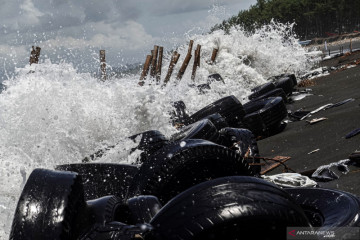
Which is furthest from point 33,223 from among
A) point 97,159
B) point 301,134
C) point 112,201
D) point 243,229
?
point 301,134

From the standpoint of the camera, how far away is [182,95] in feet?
41.4

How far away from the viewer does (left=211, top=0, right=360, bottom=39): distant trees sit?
88.9 meters

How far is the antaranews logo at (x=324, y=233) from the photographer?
225cm

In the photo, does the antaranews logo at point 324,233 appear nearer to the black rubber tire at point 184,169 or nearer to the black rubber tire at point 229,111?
the black rubber tire at point 184,169

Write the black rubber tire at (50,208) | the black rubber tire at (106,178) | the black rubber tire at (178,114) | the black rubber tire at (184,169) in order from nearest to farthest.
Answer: the black rubber tire at (50,208), the black rubber tire at (184,169), the black rubber tire at (106,178), the black rubber tire at (178,114)

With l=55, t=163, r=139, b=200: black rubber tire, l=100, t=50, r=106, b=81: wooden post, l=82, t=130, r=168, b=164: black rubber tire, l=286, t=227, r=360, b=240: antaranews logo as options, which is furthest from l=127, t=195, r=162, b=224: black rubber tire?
l=100, t=50, r=106, b=81: wooden post

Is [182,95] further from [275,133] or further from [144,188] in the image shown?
[144,188]

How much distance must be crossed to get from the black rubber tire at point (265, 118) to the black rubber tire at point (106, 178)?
4334mm

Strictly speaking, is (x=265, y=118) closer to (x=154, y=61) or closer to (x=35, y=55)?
(x=35, y=55)

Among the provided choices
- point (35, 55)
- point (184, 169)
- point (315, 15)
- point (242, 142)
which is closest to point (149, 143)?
point (242, 142)

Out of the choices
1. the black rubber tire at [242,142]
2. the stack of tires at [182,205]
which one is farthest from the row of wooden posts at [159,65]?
the stack of tires at [182,205]

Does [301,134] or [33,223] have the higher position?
[33,223]

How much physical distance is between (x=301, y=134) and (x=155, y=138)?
127 inches

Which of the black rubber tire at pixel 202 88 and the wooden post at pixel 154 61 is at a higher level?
the wooden post at pixel 154 61
